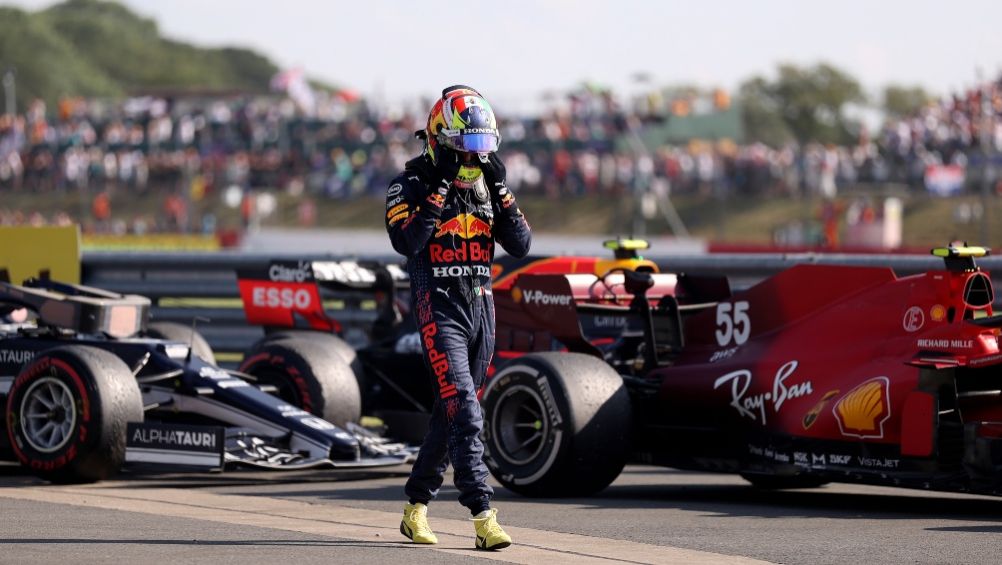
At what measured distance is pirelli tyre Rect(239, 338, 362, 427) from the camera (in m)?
10.5

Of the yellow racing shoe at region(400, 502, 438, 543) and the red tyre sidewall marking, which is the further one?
the red tyre sidewall marking

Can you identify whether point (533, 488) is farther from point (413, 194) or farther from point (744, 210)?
point (744, 210)

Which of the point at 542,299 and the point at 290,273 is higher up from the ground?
the point at 290,273

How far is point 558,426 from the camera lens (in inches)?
340

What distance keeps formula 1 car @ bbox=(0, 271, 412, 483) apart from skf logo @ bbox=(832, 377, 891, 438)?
2.72 m

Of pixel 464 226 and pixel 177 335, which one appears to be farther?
pixel 177 335

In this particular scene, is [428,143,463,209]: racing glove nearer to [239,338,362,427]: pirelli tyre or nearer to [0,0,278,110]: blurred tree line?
[239,338,362,427]: pirelli tyre

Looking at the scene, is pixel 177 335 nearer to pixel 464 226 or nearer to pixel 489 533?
pixel 464 226

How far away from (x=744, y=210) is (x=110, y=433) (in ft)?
96.4

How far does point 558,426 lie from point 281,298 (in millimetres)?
3703

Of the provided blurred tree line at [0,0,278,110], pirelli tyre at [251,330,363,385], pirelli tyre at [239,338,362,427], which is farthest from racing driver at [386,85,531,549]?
blurred tree line at [0,0,278,110]

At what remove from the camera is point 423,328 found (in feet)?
22.5

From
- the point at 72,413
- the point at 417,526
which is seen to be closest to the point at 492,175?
the point at 417,526

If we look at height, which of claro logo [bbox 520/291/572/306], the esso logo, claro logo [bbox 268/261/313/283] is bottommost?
the esso logo
